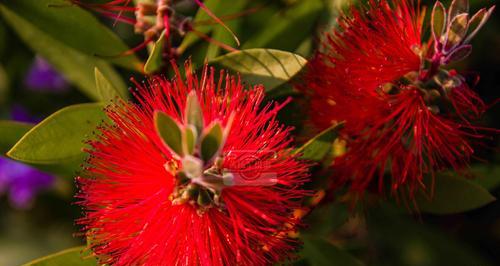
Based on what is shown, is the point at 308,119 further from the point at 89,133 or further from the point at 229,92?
the point at 89,133

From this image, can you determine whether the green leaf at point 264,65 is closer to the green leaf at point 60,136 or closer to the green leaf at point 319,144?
the green leaf at point 319,144

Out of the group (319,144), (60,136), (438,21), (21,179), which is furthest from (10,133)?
(21,179)

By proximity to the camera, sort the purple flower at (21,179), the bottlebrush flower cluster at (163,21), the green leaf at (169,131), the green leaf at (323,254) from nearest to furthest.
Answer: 1. the green leaf at (169,131)
2. the bottlebrush flower cluster at (163,21)
3. the green leaf at (323,254)
4. the purple flower at (21,179)

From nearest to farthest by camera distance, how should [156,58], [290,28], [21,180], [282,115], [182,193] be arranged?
[182,193], [156,58], [282,115], [290,28], [21,180]

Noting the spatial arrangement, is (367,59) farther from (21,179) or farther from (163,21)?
(21,179)

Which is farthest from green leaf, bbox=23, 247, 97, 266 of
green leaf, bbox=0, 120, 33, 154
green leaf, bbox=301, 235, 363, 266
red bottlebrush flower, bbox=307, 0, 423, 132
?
red bottlebrush flower, bbox=307, 0, 423, 132

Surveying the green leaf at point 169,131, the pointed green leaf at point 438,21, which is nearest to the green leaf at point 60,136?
the green leaf at point 169,131

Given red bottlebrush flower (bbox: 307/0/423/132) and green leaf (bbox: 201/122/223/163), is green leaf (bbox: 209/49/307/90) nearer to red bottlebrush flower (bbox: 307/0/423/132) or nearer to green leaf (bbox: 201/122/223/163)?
red bottlebrush flower (bbox: 307/0/423/132)
